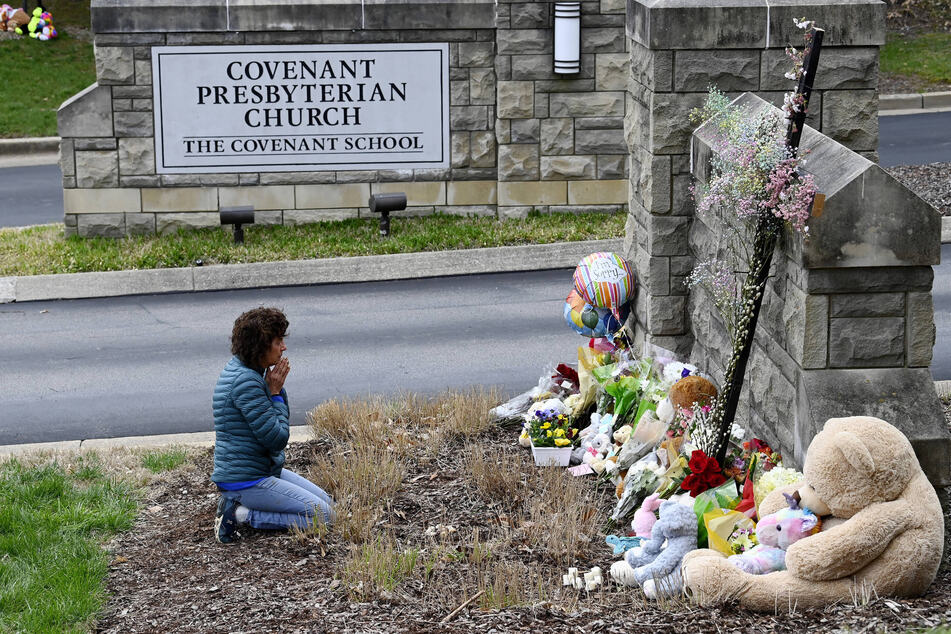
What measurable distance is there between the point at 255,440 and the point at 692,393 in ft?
7.43

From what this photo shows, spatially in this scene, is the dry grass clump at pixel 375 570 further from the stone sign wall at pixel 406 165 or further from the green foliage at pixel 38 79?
the green foliage at pixel 38 79

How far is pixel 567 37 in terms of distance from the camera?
13.9 metres

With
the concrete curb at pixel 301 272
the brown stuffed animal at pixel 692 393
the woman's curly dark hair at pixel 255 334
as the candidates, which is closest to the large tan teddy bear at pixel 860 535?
the brown stuffed animal at pixel 692 393

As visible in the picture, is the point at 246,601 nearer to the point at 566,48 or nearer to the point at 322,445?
the point at 322,445

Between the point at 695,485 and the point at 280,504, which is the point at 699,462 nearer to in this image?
the point at 695,485

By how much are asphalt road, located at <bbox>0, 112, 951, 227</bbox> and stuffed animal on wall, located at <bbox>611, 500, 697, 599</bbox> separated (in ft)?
39.9

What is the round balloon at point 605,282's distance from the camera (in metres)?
7.96

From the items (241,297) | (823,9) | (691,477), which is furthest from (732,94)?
(241,297)

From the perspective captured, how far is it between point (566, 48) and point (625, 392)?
7.47 metres

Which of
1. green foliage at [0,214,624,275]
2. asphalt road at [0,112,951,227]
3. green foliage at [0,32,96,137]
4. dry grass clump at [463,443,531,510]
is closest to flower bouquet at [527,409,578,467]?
dry grass clump at [463,443,531,510]

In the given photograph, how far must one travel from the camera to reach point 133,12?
13820 millimetres

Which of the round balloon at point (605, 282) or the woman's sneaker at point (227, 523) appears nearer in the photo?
the woman's sneaker at point (227, 523)

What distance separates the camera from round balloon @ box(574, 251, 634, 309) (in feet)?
26.1

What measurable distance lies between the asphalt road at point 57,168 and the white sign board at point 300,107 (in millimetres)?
3043
